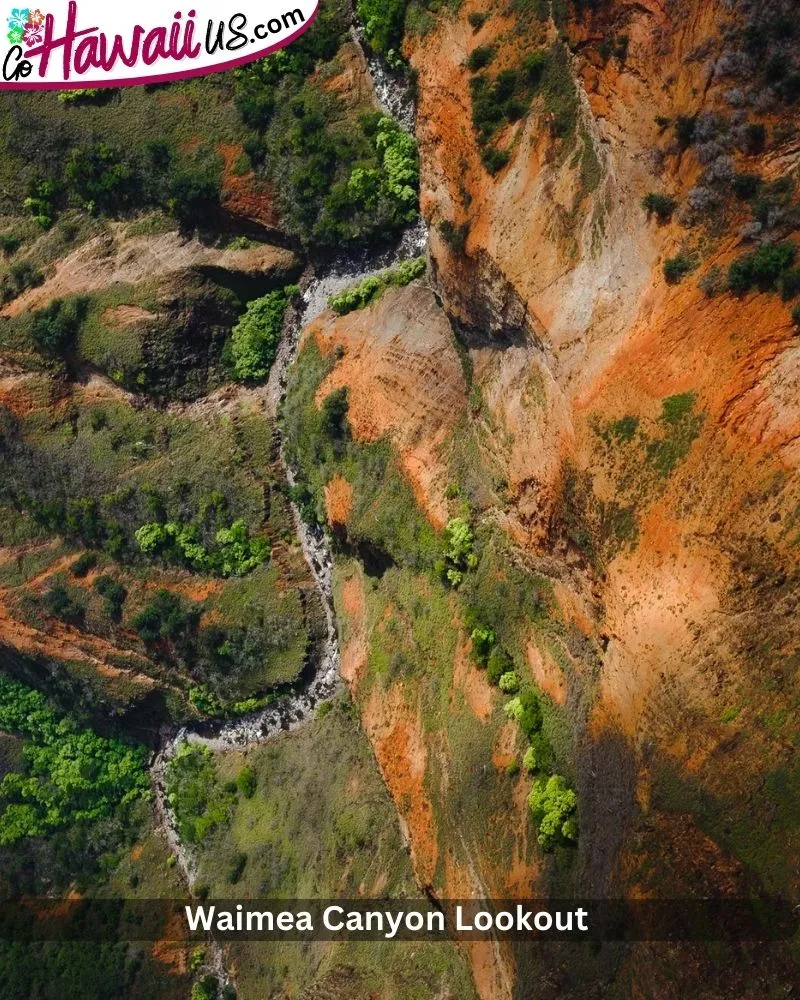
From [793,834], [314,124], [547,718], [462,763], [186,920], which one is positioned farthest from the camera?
[186,920]

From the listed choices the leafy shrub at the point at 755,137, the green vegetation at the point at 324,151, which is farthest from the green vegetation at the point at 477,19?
the leafy shrub at the point at 755,137

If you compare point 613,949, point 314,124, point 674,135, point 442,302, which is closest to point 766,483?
point 674,135

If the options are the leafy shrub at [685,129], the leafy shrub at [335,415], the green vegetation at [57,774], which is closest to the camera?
the leafy shrub at [685,129]

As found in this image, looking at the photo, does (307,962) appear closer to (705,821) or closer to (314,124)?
(705,821)

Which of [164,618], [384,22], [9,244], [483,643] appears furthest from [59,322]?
[483,643]

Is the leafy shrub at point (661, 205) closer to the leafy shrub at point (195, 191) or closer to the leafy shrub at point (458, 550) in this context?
the leafy shrub at point (458, 550)

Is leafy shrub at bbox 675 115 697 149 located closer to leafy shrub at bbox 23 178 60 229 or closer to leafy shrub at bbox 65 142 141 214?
leafy shrub at bbox 65 142 141 214
